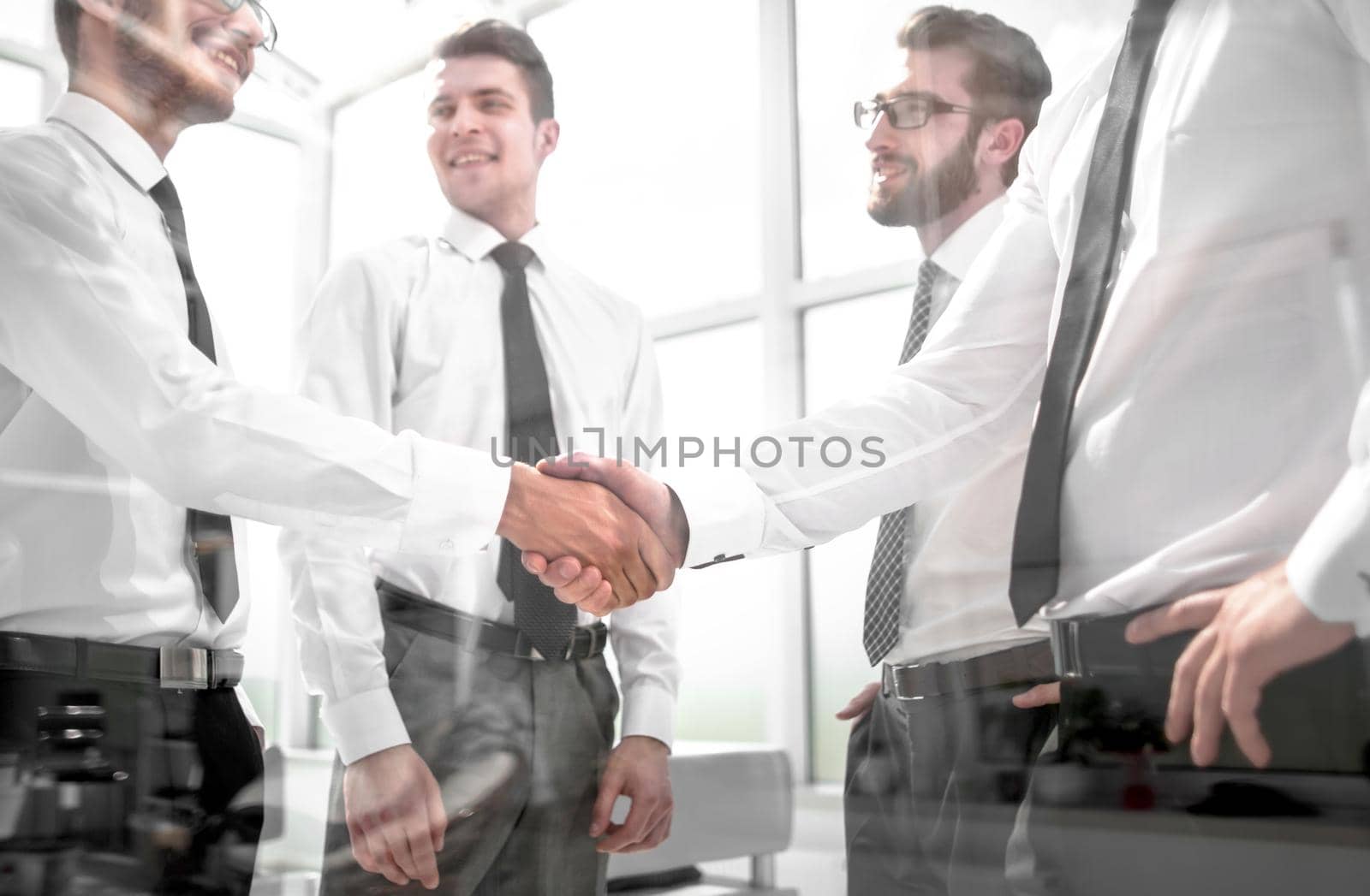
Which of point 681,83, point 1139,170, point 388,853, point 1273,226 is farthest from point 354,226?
point 1273,226

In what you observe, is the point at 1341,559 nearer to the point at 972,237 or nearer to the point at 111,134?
the point at 972,237

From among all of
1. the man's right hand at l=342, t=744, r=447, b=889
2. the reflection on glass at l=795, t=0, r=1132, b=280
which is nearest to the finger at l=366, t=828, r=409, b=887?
the man's right hand at l=342, t=744, r=447, b=889

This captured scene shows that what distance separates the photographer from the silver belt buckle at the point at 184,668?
1.17m

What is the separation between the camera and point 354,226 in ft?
4.25

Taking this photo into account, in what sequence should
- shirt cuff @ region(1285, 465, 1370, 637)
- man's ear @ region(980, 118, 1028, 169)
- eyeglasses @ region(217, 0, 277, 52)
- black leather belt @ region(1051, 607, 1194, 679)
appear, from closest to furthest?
shirt cuff @ region(1285, 465, 1370, 637) < black leather belt @ region(1051, 607, 1194, 679) < man's ear @ region(980, 118, 1028, 169) < eyeglasses @ region(217, 0, 277, 52)

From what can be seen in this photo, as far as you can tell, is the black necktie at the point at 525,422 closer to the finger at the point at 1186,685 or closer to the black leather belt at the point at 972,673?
the black leather belt at the point at 972,673

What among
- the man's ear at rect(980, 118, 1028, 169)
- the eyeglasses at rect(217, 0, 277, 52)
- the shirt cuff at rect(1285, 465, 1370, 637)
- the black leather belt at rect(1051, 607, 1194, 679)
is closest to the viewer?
the shirt cuff at rect(1285, 465, 1370, 637)

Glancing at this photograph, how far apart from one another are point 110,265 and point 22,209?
4.0 inches

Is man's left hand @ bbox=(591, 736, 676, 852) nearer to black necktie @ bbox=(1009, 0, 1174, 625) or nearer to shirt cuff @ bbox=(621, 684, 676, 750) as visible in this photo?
shirt cuff @ bbox=(621, 684, 676, 750)

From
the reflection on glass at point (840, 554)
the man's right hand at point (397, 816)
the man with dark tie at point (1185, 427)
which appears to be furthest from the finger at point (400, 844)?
the man with dark tie at point (1185, 427)

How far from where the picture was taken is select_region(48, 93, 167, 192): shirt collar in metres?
1.18

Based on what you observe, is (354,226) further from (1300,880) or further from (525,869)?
(1300,880)

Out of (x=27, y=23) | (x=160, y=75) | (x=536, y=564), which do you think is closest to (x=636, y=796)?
(x=536, y=564)

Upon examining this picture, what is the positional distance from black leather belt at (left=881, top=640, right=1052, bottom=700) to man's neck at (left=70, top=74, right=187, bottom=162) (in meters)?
1.02
